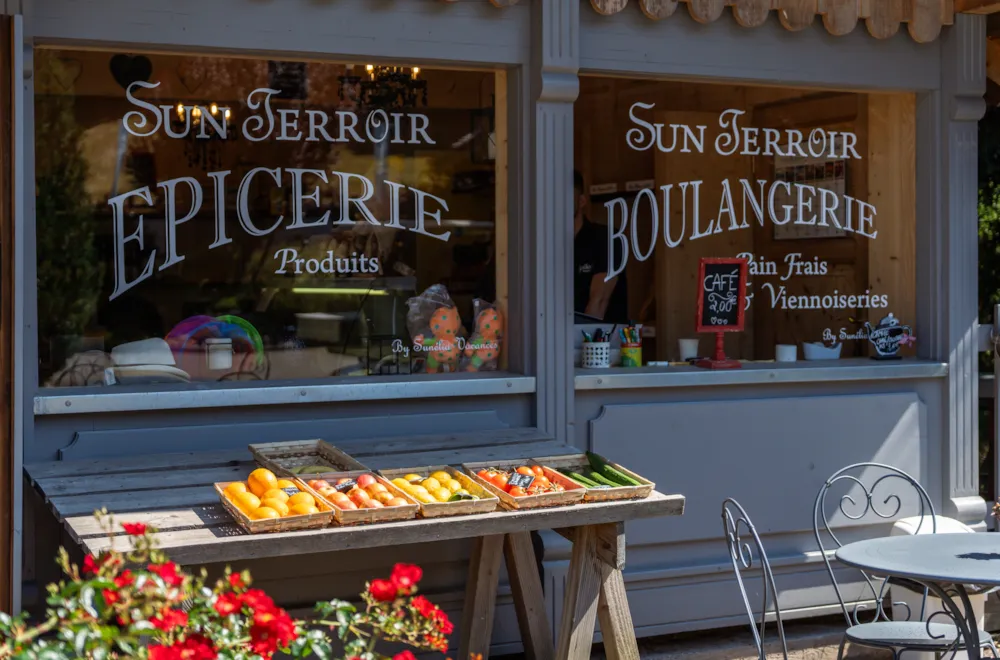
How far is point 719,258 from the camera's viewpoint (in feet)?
16.9

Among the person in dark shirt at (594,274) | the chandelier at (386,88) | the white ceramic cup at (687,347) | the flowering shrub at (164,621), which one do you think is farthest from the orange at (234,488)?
the white ceramic cup at (687,347)

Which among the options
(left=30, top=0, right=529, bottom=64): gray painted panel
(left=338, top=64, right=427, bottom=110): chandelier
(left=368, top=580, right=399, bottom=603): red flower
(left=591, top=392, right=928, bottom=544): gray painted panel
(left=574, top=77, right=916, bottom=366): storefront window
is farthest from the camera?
(left=574, top=77, right=916, bottom=366): storefront window

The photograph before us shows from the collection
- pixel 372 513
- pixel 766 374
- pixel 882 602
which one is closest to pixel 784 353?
pixel 766 374

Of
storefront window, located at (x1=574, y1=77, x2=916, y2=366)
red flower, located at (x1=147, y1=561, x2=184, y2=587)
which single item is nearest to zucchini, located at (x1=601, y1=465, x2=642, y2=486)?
storefront window, located at (x1=574, y1=77, x2=916, y2=366)

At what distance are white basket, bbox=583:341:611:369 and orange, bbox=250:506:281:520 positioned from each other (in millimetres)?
2004

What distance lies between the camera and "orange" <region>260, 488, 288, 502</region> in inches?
132

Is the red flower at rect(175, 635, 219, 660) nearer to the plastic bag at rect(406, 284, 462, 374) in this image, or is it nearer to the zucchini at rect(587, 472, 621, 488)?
the zucchini at rect(587, 472, 621, 488)

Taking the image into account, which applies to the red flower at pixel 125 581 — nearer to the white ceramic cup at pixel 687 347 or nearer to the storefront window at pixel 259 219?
the storefront window at pixel 259 219

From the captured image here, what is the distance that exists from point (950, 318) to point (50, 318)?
3774 millimetres

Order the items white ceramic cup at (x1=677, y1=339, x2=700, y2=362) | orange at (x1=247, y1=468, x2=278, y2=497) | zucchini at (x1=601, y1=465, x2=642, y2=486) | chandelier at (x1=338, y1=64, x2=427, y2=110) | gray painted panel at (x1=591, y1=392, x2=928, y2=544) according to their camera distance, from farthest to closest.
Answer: white ceramic cup at (x1=677, y1=339, x2=700, y2=362) → gray painted panel at (x1=591, y1=392, x2=928, y2=544) → chandelier at (x1=338, y1=64, x2=427, y2=110) → zucchini at (x1=601, y1=465, x2=642, y2=486) → orange at (x1=247, y1=468, x2=278, y2=497)

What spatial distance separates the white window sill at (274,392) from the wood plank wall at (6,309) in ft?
1.14

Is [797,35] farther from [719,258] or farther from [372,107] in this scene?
[372,107]


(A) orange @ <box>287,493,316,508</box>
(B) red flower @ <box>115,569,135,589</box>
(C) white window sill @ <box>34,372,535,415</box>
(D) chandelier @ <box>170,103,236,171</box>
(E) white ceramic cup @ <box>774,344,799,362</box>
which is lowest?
(A) orange @ <box>287,493,316,508</box>

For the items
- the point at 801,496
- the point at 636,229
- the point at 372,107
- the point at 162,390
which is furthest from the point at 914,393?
the point at 162,390
